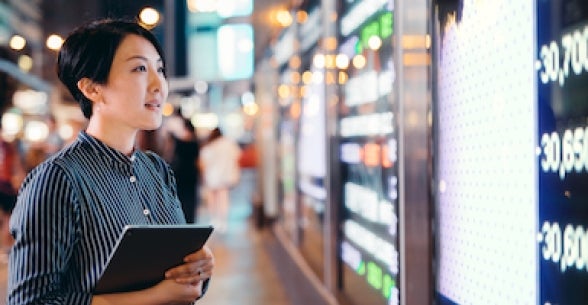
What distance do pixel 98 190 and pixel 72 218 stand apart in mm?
102

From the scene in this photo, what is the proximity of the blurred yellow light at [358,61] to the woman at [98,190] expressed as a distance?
2.24 metres

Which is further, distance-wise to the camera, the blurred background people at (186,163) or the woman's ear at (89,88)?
the blurred background people at (186,163)

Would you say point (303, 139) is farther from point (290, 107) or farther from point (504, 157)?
point (504, 157)

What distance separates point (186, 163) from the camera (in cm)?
716

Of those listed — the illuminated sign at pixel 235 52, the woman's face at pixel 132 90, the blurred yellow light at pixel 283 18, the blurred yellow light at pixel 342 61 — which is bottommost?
the woman's face at pixel 132 90

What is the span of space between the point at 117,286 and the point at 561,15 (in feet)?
3.54

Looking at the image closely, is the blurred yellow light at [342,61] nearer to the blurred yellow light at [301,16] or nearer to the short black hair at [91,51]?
the blurred yellow light at [301,16]

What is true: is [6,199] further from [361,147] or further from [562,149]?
[562,149]

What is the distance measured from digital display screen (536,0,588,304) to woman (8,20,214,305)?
760mm

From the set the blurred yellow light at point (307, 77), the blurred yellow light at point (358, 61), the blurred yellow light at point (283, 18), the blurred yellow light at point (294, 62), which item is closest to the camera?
Result: the blurred yellow light at point (358, 61)

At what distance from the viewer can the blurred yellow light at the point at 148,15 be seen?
2.16m

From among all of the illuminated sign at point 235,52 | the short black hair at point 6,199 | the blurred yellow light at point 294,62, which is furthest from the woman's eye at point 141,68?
the illuminated sign at point 235,52

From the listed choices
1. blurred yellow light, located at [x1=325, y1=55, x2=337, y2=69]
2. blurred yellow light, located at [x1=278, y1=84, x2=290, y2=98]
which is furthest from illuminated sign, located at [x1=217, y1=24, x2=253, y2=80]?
blurred yellow light, located at [x1=325, y1=55, x2=337, y2=69]

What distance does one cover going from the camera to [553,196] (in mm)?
1783
